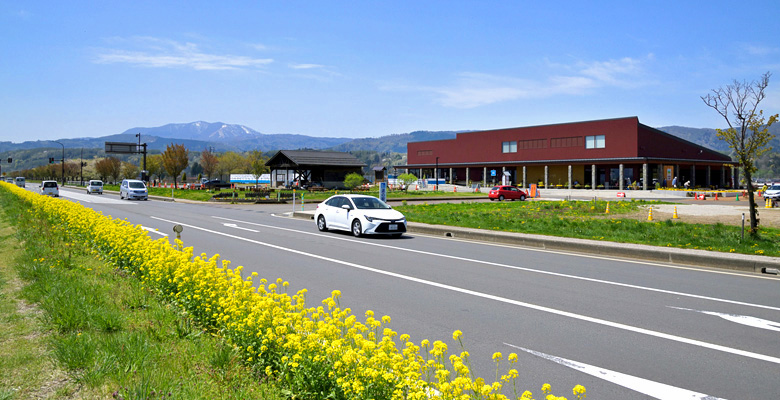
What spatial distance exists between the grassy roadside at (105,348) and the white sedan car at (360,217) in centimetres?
1063

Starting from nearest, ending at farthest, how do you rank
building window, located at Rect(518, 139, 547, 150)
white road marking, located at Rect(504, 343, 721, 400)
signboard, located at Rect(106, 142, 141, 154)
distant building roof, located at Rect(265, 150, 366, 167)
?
1. white road marking, located at Rect(504, 343, 721, 400)
2. distant building roof, located at Rect(265, 150, 366, 167)
3. building window, located at Rect(518, 139, 547, 150)
4. signboard, located at Rect(106, 142, 141, 154)

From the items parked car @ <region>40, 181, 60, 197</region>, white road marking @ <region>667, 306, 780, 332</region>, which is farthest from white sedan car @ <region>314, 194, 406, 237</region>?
parked car @ <region>40, 181, 60, 197</region>

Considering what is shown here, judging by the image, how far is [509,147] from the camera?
7950cm

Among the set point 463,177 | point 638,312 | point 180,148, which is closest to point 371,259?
point 638,312

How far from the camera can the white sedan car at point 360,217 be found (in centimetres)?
1812

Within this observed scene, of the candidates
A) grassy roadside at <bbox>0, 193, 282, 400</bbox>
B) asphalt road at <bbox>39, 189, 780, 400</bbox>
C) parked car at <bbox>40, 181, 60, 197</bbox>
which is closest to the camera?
grassy roadside at <bbox>0, 193, 282, 400</bbox>

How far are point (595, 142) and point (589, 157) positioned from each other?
201cm

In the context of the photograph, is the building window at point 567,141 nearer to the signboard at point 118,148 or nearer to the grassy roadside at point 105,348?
the signboard at point 118,148

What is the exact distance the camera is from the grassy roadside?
427 centimetres

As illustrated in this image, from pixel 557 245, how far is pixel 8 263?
1318 centimetres

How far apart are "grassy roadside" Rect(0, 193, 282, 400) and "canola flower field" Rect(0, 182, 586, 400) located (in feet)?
0.56

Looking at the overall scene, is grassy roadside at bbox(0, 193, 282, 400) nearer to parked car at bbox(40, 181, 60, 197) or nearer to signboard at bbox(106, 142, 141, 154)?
parked car at bbox(40, 181, 60, 197)

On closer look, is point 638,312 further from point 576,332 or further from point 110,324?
point 110,324

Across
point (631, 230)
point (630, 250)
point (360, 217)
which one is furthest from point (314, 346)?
point (631, 230)
